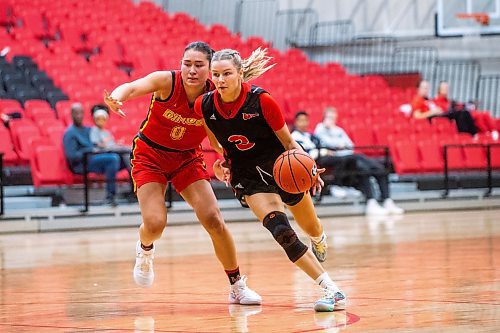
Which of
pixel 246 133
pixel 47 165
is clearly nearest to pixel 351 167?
pixel 47 165

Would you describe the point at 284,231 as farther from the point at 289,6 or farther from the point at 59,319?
the point at 289,6

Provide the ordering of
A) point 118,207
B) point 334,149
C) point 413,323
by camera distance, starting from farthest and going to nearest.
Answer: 1. point 334,149
2. point 118,207
3. point 413,323

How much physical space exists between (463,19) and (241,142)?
1452 centimetres

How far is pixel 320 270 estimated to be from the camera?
5.84 metres

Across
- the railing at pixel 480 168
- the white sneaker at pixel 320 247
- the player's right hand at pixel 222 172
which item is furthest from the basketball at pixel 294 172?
the railing at pixel 480 168

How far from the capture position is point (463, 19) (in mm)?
19672

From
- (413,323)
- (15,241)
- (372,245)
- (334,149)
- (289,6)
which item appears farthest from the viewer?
(289,6)

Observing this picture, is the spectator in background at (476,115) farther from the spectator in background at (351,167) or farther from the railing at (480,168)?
the spectator in background at (351,167)

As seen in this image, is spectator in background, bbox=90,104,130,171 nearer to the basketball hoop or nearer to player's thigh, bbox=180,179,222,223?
player's thigh, bbox=180,179,222,223

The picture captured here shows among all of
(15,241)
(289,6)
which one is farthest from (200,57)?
(289,6)

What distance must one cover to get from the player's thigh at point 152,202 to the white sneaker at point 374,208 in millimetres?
8677

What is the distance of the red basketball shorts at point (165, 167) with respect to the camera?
21.2 ft

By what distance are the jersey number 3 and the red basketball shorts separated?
19.8 inches

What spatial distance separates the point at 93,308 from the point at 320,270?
143 cm
